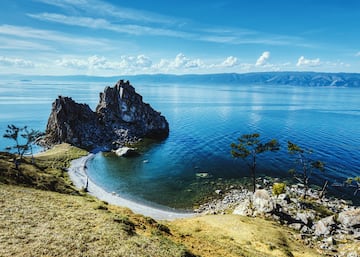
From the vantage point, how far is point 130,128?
447ft

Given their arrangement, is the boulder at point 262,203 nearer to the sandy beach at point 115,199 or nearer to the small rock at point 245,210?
the small rock at point 245,210

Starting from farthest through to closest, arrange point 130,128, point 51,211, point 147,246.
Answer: point 130,128 < point 51,211 < point 147,246

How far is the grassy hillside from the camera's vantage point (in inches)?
925

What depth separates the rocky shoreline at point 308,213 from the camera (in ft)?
138

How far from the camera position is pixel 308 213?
52625 millimetres

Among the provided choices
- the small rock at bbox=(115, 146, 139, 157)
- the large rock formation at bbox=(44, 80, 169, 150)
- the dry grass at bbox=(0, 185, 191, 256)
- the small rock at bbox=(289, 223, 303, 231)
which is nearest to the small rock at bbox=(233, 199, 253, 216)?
the small rock at bbox=(289, 223, 303, 231)

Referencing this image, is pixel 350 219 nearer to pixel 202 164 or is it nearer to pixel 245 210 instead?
pixel 245 210

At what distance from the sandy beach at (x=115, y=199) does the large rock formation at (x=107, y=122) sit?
29.0 metres

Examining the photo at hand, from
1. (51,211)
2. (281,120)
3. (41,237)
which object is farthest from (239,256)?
(281,120)

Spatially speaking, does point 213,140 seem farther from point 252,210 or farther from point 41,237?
point 41,237

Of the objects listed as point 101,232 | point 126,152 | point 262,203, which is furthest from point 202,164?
point 101,232

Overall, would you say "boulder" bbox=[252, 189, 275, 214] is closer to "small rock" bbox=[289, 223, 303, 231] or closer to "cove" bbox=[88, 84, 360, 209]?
"small rock" bbox=[289, 223, 303, 231]

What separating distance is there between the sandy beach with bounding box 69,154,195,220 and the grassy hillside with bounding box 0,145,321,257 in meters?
13.6

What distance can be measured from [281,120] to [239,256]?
168m
